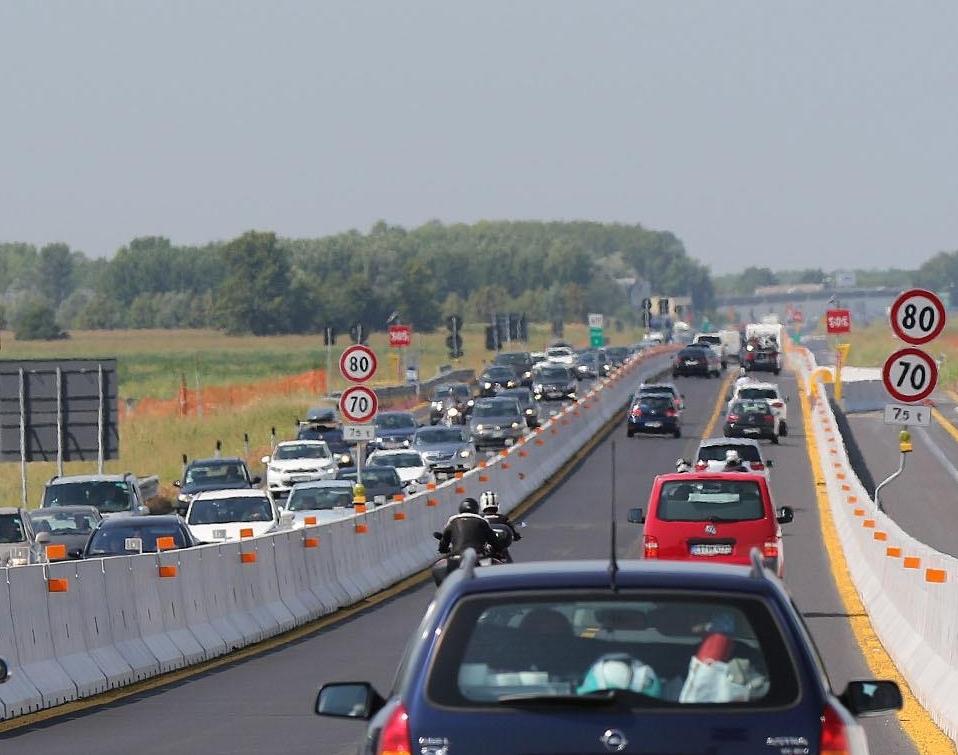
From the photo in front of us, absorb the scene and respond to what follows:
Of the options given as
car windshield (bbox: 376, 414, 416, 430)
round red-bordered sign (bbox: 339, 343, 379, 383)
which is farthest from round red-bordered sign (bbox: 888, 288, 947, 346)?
car windshield (bbox: 376, 414, 416, 430)

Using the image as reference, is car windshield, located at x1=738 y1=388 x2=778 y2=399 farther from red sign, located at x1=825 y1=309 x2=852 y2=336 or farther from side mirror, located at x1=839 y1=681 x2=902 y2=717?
side mirror, located at x1=839 y1=681 x2=902 y2=717

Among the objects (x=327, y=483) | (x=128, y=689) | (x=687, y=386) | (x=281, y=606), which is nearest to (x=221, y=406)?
(x=687, y=386)

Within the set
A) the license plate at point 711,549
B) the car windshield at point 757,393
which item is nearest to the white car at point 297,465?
the car windshield at point 757,393

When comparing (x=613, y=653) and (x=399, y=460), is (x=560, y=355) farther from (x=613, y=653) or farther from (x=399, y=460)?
(x=613, y=653)

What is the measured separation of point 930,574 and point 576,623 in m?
10.5

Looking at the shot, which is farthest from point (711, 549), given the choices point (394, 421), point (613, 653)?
point (394, 421)

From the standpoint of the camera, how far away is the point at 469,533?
20172 mm

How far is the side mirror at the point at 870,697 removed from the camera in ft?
23.8

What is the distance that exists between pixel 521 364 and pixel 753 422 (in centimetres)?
4307

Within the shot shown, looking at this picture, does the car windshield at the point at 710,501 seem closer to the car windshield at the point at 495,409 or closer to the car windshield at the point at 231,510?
the car windshield at the point at 231,510

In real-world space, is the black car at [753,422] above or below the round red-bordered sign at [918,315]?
below

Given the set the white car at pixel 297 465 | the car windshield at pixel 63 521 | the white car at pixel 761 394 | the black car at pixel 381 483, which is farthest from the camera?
the white car at pixel 761 394

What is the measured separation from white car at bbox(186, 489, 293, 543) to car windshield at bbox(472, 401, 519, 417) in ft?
100

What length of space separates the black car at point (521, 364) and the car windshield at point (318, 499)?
60531 mm
